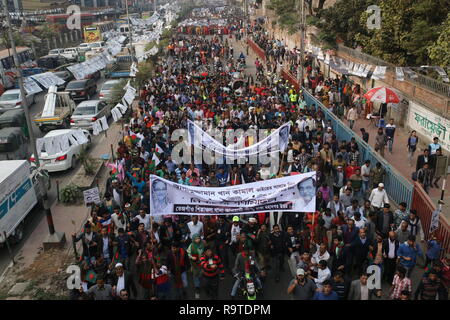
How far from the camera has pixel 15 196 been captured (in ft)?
36.1

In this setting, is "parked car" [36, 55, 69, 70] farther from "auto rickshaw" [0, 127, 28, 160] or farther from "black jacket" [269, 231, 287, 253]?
"black jacket" [269, 231, 287, 253]

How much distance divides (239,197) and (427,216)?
467cm

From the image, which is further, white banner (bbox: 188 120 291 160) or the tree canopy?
the tree canopy

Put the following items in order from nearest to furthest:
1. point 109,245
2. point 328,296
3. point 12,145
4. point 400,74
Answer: point 328,296, point 109,245, point 12,145, point 400,74

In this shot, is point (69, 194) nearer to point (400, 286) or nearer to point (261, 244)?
point (261, 244)

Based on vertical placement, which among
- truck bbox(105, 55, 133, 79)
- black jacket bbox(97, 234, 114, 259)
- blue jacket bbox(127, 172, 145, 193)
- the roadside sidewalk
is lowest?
the roadside sidewalk

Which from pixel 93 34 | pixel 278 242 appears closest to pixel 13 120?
pixel 278 242

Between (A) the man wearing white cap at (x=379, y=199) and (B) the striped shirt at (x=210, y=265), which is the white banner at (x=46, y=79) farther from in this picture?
(A) the man wearing white cap at (x=379, y=199)

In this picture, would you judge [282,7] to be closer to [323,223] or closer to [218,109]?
[218,109]

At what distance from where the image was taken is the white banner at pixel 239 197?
8.35 meters

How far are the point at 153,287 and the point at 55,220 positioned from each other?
5841 millimetres

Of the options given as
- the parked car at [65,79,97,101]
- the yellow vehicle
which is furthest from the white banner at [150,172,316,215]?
the yellow vehicle

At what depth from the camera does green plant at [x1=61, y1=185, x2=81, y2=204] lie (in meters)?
13.5

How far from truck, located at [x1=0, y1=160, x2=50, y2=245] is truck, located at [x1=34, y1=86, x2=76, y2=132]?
924cm
